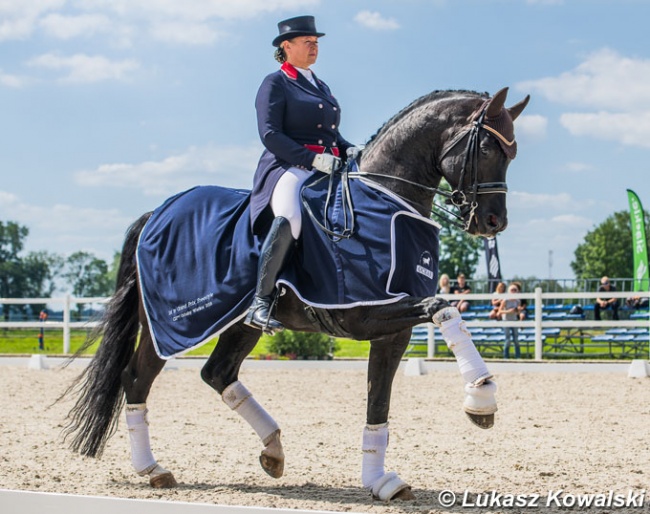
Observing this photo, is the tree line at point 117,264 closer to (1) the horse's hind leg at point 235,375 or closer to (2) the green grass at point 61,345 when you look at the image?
(2) the green grass at point 61,345

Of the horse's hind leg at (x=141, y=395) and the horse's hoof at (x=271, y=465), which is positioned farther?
the horse's hind leg at (x=141, y=395)

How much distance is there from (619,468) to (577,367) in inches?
316

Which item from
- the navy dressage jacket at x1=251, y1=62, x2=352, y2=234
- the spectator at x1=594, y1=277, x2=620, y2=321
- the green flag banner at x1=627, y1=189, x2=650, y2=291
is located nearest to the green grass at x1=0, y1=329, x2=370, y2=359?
the spectator at x1=594, y1=277, x2=620, y2=321

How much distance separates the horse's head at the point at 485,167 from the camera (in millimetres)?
4551

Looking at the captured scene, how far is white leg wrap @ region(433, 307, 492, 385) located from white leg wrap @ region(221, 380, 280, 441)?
1609 mm

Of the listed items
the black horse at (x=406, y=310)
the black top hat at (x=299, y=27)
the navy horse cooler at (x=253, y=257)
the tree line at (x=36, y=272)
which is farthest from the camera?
the tree line at (x=36, y=272)

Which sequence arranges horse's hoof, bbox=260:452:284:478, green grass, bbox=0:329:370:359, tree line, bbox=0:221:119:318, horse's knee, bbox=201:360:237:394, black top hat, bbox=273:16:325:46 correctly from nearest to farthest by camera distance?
1. black top hat, bbox=273:16:325:46
2. horse's hoof, bbox=260:452:284:478
3. horse's knee, bbox=201:360:237:394
4. green grass, bbox=0:329:370:359
5. tree line, bbox=0:221:119:318

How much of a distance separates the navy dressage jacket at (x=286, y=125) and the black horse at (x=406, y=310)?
316mm

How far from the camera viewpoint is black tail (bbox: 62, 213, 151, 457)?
584cm

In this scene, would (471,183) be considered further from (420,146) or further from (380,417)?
(380,417)

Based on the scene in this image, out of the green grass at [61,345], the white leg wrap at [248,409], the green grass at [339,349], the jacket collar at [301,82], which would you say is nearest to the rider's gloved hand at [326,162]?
the jacket collar at [301,82]

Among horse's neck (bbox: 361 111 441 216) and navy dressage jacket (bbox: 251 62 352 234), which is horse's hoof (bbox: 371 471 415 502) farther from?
navy dressage jacket (bbox: 251 62 352 234)

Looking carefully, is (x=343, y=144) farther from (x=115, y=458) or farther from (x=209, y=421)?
(x=209, y=421)

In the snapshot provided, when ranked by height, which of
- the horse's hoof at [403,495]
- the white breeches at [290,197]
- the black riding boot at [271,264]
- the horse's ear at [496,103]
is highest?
the horse's ear at [496,103]
